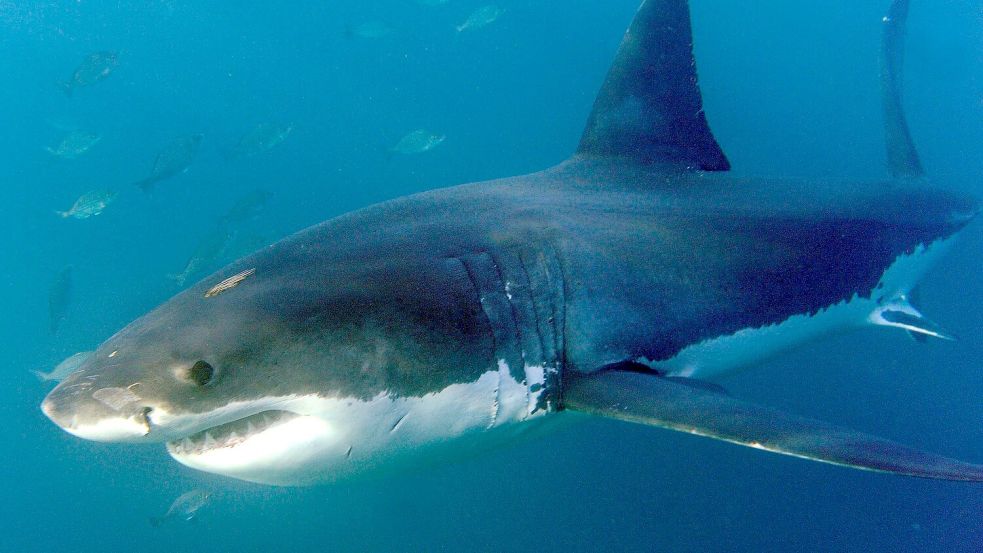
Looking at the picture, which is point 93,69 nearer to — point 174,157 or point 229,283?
point 174,157

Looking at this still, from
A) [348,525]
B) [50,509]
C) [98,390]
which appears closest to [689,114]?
[98,390]

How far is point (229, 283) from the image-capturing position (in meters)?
2.42

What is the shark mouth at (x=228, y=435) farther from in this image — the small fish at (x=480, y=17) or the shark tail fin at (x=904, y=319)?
the small fish at (x=480, y=17)

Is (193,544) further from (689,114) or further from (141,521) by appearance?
(689,114)

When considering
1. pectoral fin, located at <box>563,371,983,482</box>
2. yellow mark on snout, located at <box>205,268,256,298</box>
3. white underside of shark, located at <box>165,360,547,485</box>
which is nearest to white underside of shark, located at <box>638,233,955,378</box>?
pectoral fin, located at <box>563,371,983,482</box>

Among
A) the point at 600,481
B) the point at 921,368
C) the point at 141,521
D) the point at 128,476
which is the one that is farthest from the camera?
the point at 128,476

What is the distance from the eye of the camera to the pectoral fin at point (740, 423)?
1918 millimetres

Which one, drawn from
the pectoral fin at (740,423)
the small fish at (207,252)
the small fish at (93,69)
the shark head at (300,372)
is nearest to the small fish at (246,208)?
the small fish at (207,252)

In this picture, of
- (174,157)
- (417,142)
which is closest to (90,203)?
(174,157)

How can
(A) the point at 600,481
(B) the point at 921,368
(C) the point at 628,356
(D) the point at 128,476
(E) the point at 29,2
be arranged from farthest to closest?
(E) the point at 29,2 < (D) the point at 128,476 < (B) the point at 921,368 < (A) the point at 600,481 < (C) the point at 628,356

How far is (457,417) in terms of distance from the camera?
2.53 metres

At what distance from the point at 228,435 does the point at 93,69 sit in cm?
1434

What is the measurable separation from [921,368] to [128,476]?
20.1 m

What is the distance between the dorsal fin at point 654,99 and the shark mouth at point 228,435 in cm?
324
